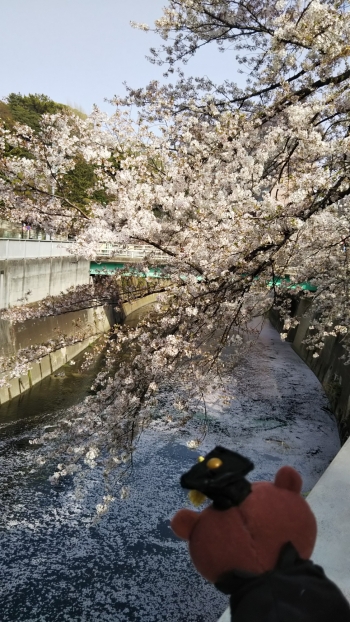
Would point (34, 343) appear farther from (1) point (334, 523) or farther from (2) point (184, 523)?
(2) point (184, 523)

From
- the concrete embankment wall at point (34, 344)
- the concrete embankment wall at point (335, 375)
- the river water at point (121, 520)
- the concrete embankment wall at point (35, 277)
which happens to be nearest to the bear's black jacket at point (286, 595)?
the river water at point (121, 520)

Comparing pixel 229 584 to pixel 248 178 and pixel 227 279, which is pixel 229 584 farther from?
pixel 248 178

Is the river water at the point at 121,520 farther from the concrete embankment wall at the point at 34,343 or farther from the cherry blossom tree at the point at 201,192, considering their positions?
the cherry blossom tree at the point at 201,192

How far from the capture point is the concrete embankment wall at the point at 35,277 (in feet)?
48.6

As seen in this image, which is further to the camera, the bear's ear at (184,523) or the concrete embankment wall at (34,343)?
the concrete embankment wall at (34,343)

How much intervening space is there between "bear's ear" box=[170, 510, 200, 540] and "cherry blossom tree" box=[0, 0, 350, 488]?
9.62 feet

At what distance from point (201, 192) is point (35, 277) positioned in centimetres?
1299

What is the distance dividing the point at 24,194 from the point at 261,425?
9.01 m

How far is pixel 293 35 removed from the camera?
16.0 feet

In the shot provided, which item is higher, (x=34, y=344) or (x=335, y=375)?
(x=335, y=375)

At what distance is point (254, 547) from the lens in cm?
157

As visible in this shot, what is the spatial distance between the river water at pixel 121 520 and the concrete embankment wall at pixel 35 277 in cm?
334

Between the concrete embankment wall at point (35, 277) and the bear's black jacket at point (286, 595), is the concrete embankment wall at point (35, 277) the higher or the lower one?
the lower one

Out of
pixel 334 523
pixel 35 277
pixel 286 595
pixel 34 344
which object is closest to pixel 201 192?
pixel 334 523
